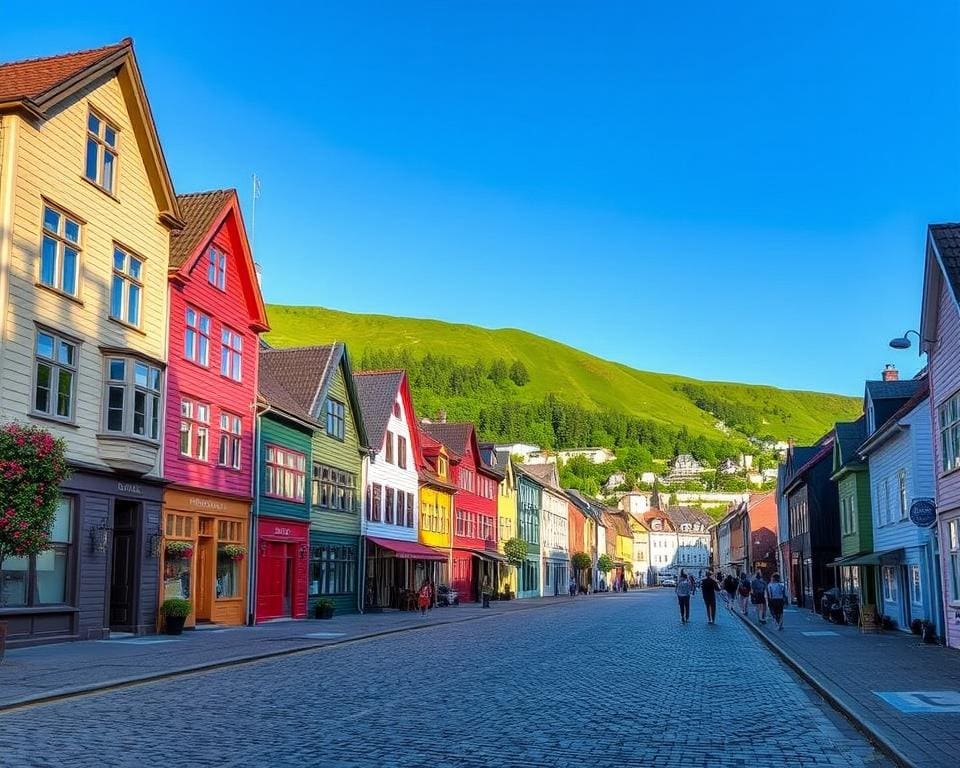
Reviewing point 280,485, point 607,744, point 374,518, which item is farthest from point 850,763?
point 374,518

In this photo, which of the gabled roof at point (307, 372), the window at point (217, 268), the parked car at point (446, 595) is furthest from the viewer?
the parked car at point (446, 595)

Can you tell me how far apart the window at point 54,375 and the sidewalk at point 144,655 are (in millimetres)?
5248

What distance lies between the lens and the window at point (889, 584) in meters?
35.7

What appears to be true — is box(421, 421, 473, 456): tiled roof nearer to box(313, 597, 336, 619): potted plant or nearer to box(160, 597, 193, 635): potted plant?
box(313, 597, 336, 619): potted plant

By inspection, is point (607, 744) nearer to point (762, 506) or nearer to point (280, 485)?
point (280, 485)

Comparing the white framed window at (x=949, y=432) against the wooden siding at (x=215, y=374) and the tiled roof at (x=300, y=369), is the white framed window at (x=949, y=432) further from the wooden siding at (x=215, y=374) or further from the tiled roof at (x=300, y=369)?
the tiled roof at (x=300, y=369)

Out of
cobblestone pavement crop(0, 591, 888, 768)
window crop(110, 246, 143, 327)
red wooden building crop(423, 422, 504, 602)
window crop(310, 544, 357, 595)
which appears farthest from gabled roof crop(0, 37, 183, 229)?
red wooden building crop(423, 422, 504, 602)

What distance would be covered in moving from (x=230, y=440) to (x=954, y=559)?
2106cm

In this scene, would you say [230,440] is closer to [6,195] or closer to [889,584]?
[6,195]

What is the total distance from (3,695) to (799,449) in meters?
53.7

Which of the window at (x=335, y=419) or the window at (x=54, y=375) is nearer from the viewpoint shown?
the window at (x=54, y=375)

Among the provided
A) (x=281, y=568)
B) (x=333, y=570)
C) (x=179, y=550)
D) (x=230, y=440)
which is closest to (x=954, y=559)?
(x=179, y=550)

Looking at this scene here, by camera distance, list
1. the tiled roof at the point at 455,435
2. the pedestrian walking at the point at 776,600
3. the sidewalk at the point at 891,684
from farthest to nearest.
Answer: the tiled roof at the point at 455,435
the pedestrian walking at the point at 776,600
the sidewalk at the point at 891,684

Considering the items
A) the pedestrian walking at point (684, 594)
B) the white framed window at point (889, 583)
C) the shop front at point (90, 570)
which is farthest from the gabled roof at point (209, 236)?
the white framed window at point (889, 583)
